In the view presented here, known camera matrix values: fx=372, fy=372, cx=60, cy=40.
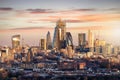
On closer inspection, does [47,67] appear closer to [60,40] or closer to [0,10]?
[60,40]

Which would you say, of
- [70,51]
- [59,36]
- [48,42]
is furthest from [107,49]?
[48,42]

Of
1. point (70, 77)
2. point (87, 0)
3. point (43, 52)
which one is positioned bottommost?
point (70, 77)

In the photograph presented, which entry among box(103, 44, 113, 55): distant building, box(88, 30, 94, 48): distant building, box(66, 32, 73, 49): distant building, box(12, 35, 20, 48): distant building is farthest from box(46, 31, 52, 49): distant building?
box(103, 44, 113, 55): distant building

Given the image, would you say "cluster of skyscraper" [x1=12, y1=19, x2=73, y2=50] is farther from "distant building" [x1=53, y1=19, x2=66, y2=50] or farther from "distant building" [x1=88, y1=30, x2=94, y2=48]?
"distant building" [x1=88, y1=30, x2=94, y2=48]

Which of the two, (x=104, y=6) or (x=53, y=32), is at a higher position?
(x=104, y=6)

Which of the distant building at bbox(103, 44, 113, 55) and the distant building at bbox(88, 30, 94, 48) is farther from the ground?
the distant building at bbox(88, 30, 94, 48)

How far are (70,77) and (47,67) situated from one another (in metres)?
0.33

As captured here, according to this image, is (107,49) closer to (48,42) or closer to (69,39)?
(69,39)

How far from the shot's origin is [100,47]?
4.98 meters

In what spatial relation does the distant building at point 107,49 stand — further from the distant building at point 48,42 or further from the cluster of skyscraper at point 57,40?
the distant building at point 48,42

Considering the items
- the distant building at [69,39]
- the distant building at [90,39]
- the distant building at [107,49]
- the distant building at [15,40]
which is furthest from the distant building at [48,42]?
the distant building at [107,49]

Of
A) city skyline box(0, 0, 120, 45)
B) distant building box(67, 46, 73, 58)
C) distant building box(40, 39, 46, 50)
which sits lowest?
distant building box(67, 46, 73, 58)

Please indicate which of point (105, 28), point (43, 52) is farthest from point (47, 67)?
point (105, 28)

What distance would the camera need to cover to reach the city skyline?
4.93 m
